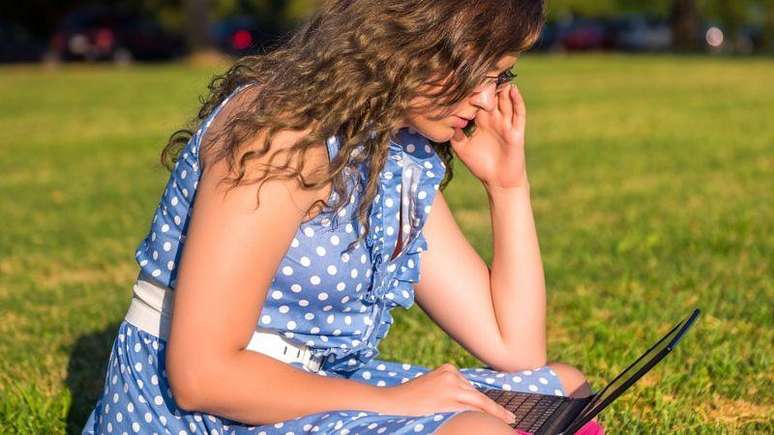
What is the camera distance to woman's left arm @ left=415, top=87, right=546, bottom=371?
9.77 feet

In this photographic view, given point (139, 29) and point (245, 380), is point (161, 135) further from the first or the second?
point (139, 29)

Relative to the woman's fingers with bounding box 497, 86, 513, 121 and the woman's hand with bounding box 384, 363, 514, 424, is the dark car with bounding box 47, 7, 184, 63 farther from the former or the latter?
the woman's hand with bounding box 384, 363, 514, 424

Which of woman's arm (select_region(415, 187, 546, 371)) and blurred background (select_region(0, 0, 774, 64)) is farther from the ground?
woman's arm (select_region(415, 187, 546, 371))

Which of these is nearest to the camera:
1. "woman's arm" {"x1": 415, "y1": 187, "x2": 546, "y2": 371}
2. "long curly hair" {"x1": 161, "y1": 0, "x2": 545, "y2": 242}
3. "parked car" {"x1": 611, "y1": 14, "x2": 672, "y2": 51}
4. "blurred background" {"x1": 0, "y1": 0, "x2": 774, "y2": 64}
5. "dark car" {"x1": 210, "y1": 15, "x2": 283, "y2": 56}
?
"long curly hair" {"x1": 161, "y1": 0, "x2": 545, "y2": 242}

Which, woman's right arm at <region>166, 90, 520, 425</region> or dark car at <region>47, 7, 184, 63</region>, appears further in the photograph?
dark car at <region>47, 7, 184, 63</region>

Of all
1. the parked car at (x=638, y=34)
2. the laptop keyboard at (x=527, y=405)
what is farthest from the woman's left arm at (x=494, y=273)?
the parked car at (x=638, y=34)

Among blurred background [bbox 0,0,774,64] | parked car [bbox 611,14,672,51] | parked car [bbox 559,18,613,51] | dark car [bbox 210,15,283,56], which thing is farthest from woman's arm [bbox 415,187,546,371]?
parked car [bbox 611,14,672,51]

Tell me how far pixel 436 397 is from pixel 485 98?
66 centimetres

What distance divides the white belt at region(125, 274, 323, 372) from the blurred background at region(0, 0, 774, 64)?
27.3m

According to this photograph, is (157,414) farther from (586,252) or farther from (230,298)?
(586,252)

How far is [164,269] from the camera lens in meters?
2.54

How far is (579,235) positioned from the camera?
670 cm

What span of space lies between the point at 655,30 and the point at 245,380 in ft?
145

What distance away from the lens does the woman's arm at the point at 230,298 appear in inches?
89.4
